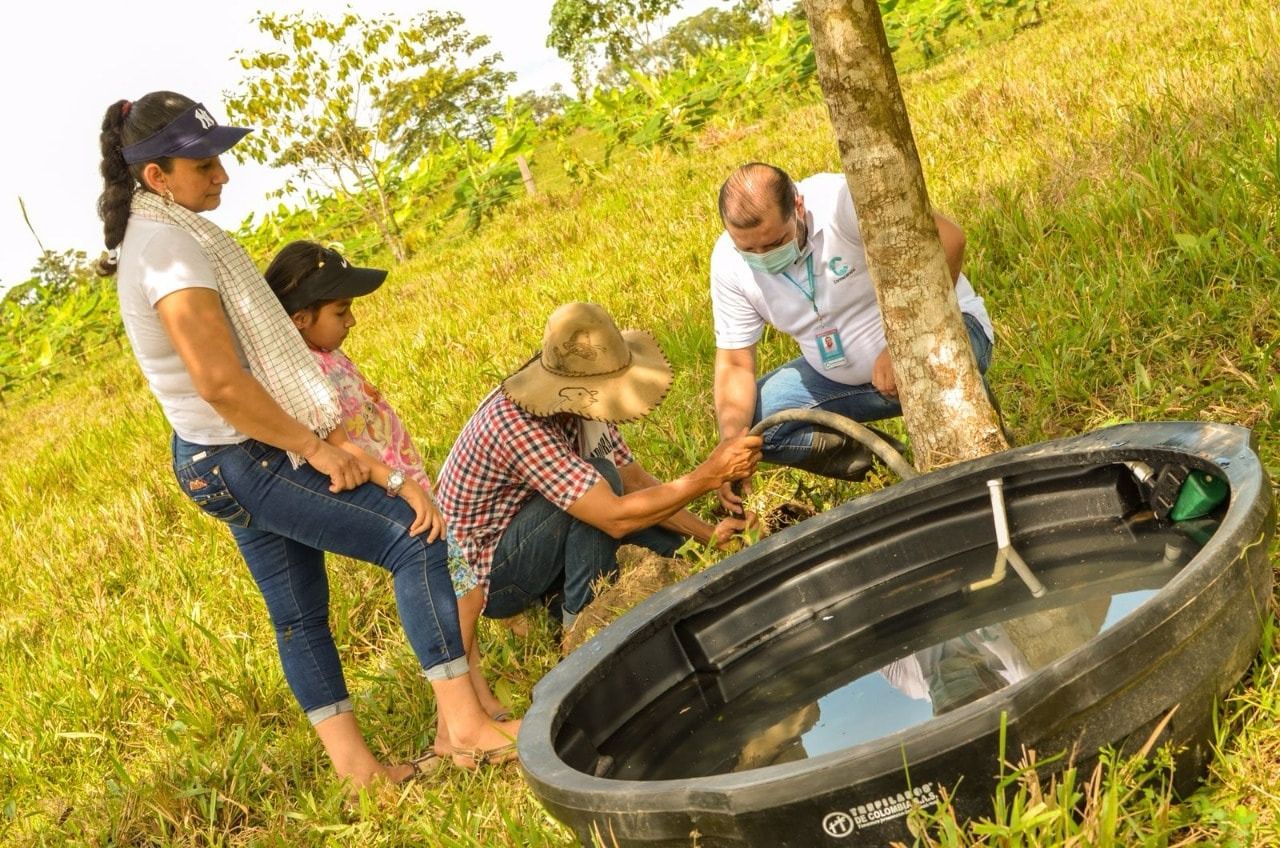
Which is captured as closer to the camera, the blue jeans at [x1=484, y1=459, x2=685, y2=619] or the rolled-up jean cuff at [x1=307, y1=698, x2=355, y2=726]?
the rolled-up jean cuff at [x1=307, y1=698, x2=355, y2=726]

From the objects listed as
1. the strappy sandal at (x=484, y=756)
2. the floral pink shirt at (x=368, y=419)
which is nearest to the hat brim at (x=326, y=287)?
the floral pink shirt at (x=368, y=419)

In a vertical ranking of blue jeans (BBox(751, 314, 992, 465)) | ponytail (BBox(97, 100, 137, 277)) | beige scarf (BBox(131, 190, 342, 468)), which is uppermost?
ponytail (BBox(97, 100, 137, 277))

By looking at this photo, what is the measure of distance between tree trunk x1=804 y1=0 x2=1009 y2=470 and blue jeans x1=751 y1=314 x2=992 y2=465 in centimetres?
80

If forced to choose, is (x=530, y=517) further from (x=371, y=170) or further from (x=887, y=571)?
(x=371, y=170)

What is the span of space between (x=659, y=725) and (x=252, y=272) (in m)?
1.68

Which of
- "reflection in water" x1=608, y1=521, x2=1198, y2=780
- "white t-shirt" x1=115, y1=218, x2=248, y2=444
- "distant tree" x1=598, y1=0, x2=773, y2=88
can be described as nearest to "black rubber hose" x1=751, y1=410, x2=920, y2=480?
"reflection in water" x1=608, y1=521, x2=1198, y2=780

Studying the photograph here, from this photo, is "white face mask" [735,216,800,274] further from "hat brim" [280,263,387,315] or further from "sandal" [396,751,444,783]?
"sandal" [396,751,444,783]

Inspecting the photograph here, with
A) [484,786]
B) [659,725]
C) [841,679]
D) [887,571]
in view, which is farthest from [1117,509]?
[484,786]

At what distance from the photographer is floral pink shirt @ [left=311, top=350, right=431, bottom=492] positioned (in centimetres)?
385

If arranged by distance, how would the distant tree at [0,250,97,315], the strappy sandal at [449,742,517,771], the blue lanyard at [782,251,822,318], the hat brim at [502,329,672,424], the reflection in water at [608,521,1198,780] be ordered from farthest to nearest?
the distant tree at [0,250,97,315] → the blue lanyard at [782,251,822,318] → the hat brim at [502,329,672,424] → the strappy sandal at [449,742,517,771] → the reflection in water at [608,521,1198,780]

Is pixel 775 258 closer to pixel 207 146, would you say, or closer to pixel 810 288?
pixel 810 288

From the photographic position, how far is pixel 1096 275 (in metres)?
4.92

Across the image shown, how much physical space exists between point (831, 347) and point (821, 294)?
179mm

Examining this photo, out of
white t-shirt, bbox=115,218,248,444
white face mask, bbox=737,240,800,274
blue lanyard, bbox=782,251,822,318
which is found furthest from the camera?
blue lanyard, bbox=782,251,822,318
